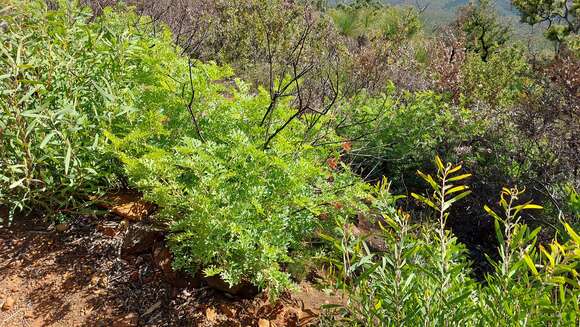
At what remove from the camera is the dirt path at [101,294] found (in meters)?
2.24

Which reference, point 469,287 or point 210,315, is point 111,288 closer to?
point 210,315

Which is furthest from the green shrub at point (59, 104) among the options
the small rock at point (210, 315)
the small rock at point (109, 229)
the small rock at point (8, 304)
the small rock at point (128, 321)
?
the small rock at point (210, 315)

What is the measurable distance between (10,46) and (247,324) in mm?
1875

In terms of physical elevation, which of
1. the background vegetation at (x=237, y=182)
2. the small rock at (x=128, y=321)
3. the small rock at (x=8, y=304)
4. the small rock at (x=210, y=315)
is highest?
the background vegetation at (x=237, y=182)

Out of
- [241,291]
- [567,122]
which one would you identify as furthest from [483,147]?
[241,291]

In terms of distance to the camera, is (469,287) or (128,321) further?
(128,321)

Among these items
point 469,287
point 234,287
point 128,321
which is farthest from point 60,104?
point 469,287

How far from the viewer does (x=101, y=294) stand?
2.34 meters

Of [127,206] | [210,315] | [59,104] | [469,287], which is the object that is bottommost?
[210,315]

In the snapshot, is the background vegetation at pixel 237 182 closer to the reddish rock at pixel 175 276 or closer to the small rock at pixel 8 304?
the reddish rock at pixel 175 276

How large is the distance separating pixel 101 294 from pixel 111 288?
0.06 metres

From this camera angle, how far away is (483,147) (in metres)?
5.00

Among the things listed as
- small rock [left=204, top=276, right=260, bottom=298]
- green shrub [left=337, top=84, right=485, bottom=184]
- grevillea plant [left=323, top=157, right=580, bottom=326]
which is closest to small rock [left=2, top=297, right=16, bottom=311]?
small rock [left=204, top=276, right=260, bottom=298]

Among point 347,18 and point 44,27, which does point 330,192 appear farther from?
point 347,18
